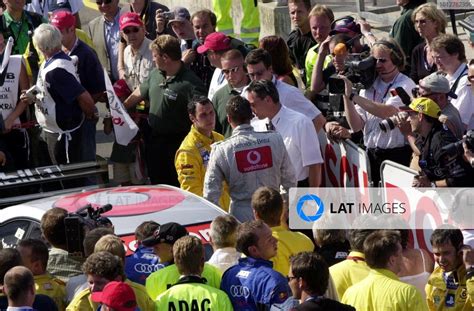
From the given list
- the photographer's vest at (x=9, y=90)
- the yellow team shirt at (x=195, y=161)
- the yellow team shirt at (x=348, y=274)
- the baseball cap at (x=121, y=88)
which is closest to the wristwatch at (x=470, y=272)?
the yellow team shirt at (x=348, y=274)

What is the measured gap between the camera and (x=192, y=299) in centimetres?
852

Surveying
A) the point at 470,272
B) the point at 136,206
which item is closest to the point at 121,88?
the point at 136,206

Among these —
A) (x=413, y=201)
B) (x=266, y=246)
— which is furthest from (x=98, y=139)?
(x=266, y=246)

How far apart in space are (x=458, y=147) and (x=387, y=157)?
5.36 ft

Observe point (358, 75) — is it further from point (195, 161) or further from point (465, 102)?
point (195, 161)

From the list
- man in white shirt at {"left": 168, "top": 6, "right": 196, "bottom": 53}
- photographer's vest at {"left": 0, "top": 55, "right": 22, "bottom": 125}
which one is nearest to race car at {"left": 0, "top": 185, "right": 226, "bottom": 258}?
photographer's vest at {"left": 0, "top": 55, "right": 22, "bottom": 125}

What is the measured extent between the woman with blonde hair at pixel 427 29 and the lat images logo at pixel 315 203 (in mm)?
2002

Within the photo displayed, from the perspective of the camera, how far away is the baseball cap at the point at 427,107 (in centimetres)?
1045

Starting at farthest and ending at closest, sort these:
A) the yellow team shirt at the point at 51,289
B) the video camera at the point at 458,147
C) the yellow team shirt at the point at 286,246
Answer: the video camera at the point at 458,147 < the yellow team shirt at the point at 286,246 < the yellow team shirt at the point at 51,289

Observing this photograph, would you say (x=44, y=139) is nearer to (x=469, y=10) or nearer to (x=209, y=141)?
(x=209, y=141)

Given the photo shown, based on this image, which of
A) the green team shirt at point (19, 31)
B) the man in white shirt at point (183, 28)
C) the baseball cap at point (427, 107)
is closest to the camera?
the baseball cap at point (427, 107)

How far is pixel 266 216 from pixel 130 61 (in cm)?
525

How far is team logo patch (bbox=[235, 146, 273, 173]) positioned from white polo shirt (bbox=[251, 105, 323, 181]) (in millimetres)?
609

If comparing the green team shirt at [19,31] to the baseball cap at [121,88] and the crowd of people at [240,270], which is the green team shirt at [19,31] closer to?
the baseball cap at [121,88]
